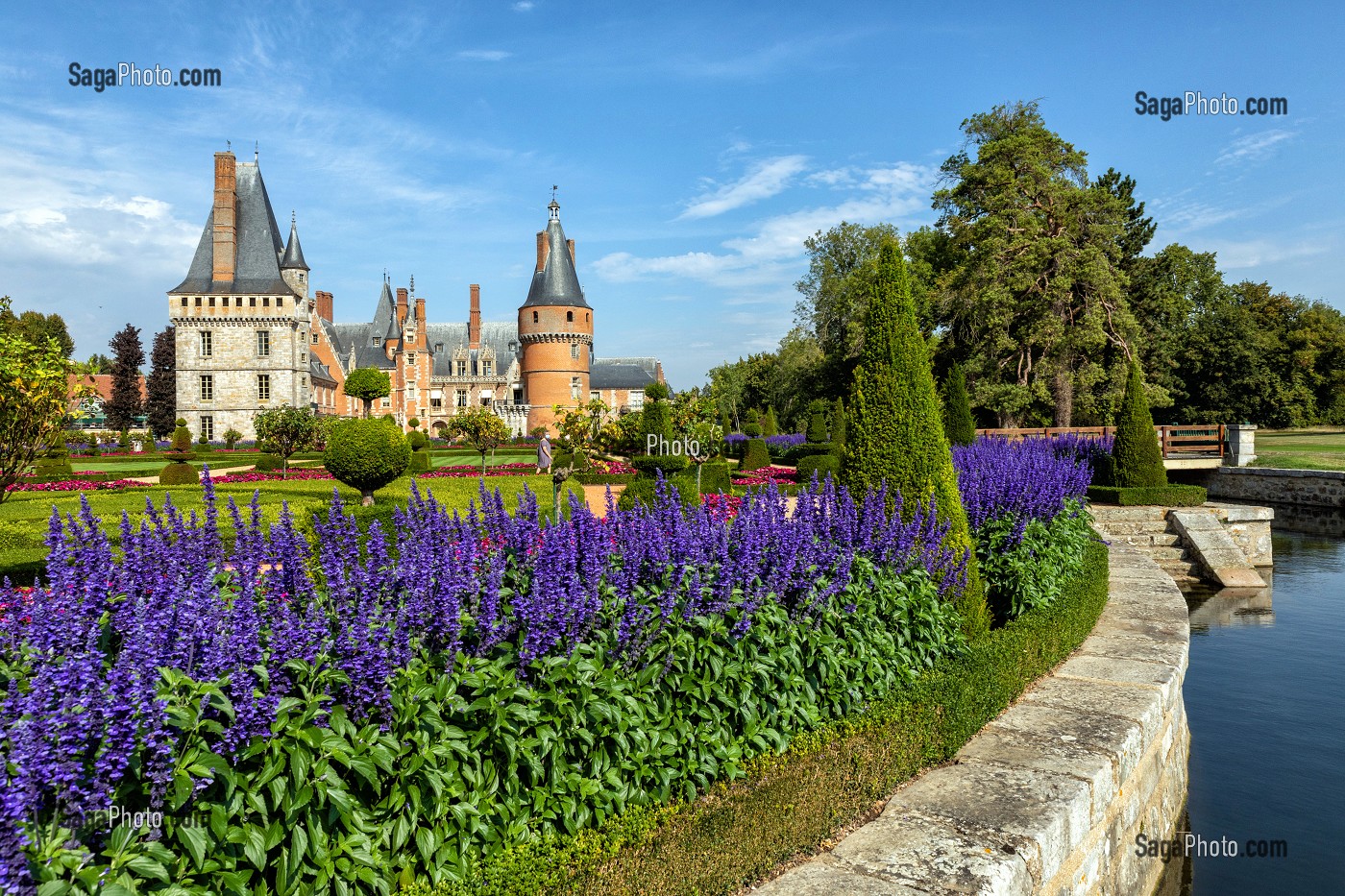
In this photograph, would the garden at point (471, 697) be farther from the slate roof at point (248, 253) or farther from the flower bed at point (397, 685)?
the slate roof at point (248, 253)

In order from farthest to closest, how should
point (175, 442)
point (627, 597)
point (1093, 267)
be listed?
point (175, 442) < point (1093, 267) < point (627, 597)

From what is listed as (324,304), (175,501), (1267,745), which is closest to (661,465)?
(175,501)

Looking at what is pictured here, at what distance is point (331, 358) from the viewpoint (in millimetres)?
60406

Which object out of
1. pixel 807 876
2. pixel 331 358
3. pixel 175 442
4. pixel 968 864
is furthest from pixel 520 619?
pixel 331 358

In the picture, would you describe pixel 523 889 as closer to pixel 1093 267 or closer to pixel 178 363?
pixel 1093 267

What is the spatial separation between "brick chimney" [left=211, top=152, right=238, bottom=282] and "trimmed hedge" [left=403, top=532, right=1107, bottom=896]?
5094cm

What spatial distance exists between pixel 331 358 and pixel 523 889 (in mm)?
64047

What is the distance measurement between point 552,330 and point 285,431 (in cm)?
2664

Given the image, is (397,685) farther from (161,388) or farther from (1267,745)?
(161,388)

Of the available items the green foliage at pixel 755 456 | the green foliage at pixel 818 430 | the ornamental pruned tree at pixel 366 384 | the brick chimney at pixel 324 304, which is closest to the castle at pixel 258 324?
the brick chimney at pixel 324 304

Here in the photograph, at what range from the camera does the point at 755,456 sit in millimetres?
26750

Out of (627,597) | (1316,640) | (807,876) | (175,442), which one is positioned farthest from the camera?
(175,442)

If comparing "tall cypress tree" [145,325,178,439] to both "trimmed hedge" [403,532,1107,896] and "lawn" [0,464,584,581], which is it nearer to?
"lawn" [0,464,584,581]

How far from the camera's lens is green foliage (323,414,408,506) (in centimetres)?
1302
